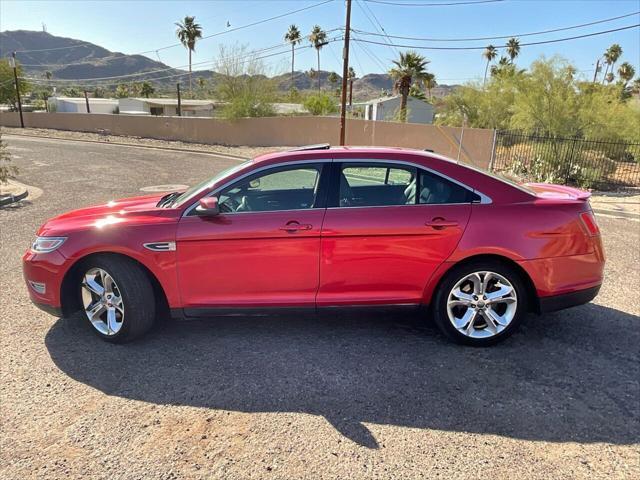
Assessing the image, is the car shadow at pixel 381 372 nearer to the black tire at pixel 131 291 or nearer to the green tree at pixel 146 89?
the black tire at pixel 131 291

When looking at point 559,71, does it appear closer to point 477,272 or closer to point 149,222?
point 477,272

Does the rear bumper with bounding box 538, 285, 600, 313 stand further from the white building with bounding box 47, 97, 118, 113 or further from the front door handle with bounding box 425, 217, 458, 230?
the white building with bounding box 47, 97, 118, 113

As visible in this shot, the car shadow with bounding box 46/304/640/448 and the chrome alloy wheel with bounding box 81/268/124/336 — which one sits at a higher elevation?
the chrome alloy wheel with bounding box 81/268/124/336

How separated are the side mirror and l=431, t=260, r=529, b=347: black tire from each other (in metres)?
1.90

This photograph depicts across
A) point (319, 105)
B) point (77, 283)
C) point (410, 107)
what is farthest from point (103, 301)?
point (410, 107)

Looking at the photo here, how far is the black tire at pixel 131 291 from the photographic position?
353 centimetres

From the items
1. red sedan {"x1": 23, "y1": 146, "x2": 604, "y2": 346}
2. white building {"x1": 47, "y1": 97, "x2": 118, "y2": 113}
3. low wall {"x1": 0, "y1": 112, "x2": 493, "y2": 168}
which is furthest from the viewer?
white building {"x1": 47, "y1": 97, "x2": 118, "y2": 113}

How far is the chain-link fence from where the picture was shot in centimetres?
1526

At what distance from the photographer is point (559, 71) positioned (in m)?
17.0

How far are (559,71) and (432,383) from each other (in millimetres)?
17778

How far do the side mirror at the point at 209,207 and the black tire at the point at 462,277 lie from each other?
190 centimetres

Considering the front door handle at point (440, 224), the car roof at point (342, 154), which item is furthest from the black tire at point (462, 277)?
the car roof at point (342, 154)

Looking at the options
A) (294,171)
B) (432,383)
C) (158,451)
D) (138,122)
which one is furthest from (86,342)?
(138,122)

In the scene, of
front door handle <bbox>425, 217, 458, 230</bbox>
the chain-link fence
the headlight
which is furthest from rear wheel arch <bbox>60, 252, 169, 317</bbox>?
the chain-link fence
